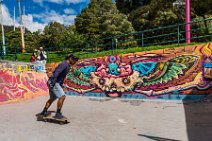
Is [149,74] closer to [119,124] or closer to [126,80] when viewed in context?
[126,80]

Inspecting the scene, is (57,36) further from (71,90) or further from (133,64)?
(133,64)

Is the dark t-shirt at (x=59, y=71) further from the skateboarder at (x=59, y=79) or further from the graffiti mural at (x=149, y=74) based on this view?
the graffiti mural at (x=149, y=74)

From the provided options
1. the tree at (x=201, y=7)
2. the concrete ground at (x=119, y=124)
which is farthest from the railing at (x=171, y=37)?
the tree at (x=201, y=7)

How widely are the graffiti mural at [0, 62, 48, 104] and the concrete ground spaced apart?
2120 millimetres

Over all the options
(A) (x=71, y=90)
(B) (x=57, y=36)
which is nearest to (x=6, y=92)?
(A) (x=71, y=90)

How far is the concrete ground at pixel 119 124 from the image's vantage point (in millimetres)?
6094

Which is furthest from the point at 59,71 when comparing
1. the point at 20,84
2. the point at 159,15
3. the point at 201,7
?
the point at 201,7

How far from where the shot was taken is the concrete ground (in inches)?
240

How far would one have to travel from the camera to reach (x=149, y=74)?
11414mm

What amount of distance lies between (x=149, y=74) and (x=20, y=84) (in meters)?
6.03

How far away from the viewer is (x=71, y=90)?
14078mm

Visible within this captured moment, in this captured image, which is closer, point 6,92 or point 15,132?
point 15,132

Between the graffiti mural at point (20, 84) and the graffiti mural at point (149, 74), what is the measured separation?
182 centimetres

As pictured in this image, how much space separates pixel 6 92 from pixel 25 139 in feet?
21.3
